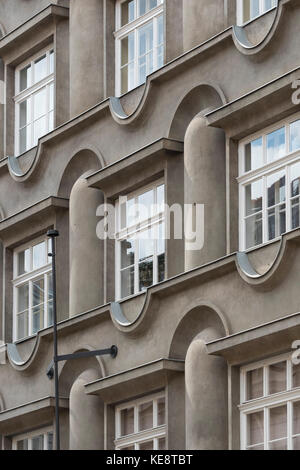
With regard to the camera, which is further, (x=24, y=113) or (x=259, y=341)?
(x=24, y=113)

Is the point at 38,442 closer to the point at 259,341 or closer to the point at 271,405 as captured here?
the point at 271,405

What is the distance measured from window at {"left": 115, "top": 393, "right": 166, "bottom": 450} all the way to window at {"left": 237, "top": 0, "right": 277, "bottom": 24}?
644cm

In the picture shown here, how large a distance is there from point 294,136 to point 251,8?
9.39ft

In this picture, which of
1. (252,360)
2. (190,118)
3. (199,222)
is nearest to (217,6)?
(190,118)

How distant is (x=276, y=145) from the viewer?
26734 millimetres

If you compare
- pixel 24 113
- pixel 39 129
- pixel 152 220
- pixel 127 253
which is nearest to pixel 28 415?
pixel 127 253

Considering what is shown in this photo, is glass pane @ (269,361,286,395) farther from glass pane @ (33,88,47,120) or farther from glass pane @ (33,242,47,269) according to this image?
glass pane @ (33,88,47,120)

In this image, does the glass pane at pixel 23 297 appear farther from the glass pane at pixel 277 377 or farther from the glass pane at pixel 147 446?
the glass pane at pixel 277 377

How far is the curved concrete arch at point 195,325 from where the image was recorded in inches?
1056

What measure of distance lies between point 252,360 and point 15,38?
10.8 meters

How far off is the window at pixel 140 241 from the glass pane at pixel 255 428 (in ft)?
11.9

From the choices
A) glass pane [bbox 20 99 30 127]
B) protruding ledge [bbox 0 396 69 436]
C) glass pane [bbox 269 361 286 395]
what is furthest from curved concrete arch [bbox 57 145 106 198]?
glass pane [bbox 269 361 286 395]
